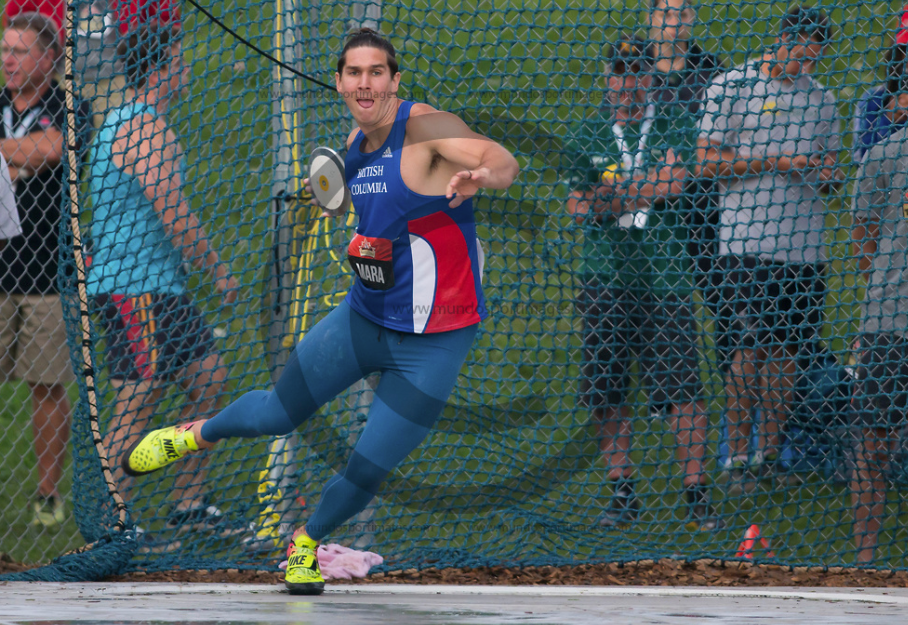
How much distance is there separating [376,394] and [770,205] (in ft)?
6.78

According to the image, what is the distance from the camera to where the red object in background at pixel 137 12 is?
4.21 meters

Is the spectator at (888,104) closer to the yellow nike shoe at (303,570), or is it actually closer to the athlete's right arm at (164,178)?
the yellow nike shoe at (303,570)

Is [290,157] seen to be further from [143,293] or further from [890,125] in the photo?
[890,125]

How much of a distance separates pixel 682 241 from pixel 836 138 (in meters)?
Answer: 0.83

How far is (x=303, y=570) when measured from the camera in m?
3.39

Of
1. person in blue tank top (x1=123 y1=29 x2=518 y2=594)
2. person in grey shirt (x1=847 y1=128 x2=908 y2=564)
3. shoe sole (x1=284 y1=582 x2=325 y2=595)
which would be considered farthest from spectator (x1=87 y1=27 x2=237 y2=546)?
person in grey shirt (x1=847 y1=128 x2=908 y2=564)

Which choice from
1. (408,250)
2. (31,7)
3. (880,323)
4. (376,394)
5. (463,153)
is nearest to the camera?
(463,153)

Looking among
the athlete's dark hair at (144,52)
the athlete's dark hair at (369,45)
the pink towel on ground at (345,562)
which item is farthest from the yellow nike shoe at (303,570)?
the athlete's dark hair at (144,52)

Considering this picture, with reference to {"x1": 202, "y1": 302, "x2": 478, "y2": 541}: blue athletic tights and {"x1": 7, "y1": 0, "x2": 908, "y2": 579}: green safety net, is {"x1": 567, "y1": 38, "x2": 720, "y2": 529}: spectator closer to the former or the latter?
{"x1": 7, "y1": 0, "x2": 908, "y2": 579}: green safety net

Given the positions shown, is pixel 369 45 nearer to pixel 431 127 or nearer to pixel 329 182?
pixel 431 127

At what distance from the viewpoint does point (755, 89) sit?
439 cm

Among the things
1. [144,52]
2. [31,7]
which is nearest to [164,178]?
[144,52]

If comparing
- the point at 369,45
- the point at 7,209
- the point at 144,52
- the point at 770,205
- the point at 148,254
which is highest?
the point at 144,52

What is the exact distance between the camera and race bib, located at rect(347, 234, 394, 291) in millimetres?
3201
